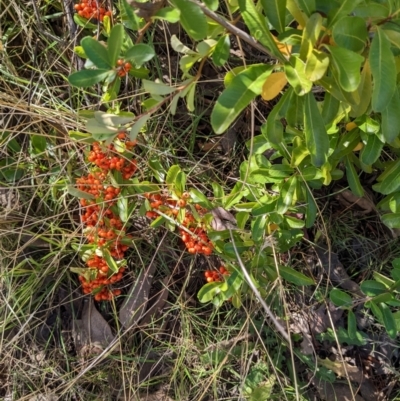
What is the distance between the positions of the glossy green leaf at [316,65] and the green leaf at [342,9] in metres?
0.07

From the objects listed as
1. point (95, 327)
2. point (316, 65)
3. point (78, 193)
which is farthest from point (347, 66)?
point (95, 327)

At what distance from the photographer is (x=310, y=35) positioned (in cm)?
92

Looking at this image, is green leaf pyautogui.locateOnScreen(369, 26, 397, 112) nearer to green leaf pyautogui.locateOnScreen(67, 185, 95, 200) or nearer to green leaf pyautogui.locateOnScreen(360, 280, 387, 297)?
green leaf pyautogui.locateOnScreen(360, 280, 387, 297)

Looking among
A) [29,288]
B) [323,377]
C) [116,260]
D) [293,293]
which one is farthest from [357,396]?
[29,288]

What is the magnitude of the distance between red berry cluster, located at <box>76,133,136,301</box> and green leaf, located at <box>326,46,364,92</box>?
72cm

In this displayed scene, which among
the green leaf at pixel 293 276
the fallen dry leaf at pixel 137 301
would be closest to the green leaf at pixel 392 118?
the green leaf at pixel 293 276

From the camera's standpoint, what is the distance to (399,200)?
131 centimetres

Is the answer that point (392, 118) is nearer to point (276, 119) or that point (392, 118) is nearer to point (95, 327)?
point (276, 119)

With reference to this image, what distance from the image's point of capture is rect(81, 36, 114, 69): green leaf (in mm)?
1098

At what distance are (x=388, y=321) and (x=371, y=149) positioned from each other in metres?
0.49

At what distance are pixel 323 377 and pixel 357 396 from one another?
155 mm

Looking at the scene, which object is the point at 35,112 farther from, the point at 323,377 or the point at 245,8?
the point at 323,377

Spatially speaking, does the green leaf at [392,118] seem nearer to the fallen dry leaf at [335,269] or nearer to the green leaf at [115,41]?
the green leaf at [115,41]

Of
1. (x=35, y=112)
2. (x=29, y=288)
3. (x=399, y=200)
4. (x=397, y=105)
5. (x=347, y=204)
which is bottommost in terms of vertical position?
(x=29, y=288)
